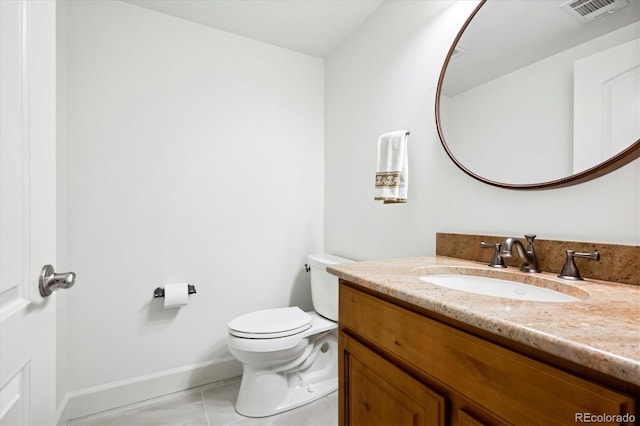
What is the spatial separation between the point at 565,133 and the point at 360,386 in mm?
1027

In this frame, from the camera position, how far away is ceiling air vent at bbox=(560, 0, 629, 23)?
32.2 inches

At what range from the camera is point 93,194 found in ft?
5.18

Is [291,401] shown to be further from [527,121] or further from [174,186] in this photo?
[527,121]

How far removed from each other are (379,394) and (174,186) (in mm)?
1573

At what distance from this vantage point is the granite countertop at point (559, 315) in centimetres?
39

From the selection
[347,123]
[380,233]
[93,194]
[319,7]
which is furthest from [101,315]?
[319,7]

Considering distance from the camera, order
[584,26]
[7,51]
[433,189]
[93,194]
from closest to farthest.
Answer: [7,51], [584,26], [433,189], [93,194]

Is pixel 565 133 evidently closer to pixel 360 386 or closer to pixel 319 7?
pixel 360 386

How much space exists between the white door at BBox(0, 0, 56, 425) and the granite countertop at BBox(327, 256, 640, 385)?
741mm

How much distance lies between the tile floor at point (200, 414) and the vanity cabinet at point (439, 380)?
2.29ft

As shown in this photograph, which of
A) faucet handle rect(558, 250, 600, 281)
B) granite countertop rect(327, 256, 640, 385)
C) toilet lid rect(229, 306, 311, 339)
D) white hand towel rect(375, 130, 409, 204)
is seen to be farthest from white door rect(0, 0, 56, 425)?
faucet handle rect(558, 250, 600, 281)

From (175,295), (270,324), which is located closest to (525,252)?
(270,324)

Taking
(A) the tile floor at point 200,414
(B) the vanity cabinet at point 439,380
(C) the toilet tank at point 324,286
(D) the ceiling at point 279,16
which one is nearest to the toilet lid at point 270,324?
(C) the toilet tank at point 324,286

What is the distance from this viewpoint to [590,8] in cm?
85
